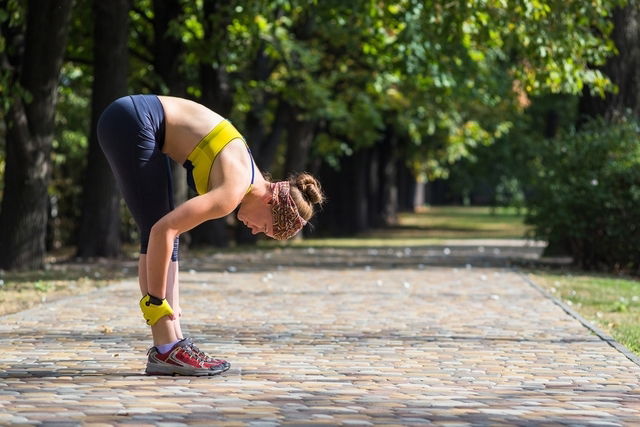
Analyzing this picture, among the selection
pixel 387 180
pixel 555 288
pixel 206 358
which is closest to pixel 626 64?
pixel 555 288

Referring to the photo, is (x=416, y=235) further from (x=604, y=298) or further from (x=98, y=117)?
(x=604, y=298)

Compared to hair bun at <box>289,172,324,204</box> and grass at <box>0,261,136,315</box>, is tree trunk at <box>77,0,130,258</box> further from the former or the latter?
hair bun at <box>289,172,324,204</box>

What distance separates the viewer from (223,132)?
7.28m

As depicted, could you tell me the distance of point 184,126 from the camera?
7.34m

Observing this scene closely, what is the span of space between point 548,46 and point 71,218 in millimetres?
16610

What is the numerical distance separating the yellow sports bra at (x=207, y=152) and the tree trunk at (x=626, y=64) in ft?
50.6

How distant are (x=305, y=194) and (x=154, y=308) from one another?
1019 millimetres

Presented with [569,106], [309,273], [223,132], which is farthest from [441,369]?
[569,106]

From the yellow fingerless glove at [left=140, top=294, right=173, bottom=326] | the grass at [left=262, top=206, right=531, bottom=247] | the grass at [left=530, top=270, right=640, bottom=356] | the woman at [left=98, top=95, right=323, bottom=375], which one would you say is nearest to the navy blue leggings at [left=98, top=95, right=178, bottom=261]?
the woman at [left=98, top=95, right=323, bottom=375]

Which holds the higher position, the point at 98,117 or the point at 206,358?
the point at 98,117

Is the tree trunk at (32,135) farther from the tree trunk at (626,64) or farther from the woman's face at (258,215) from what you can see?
the woman's face at (258,215)

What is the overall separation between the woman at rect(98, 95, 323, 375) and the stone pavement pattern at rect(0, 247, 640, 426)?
60cm

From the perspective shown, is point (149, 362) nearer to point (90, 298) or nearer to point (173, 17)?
point (90, 298)

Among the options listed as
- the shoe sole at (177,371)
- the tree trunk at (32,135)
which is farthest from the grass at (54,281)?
the shoe sole at (177,371)
